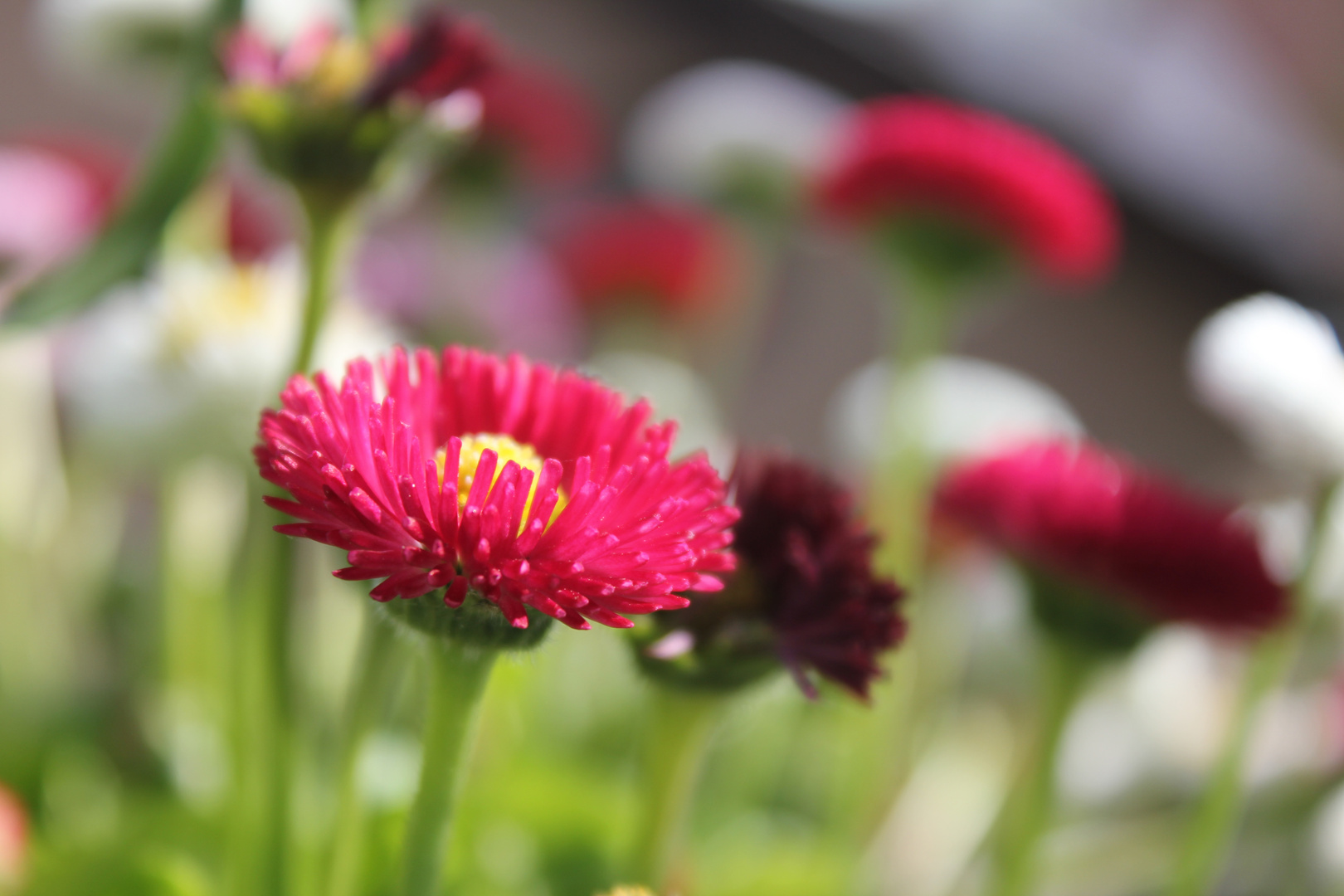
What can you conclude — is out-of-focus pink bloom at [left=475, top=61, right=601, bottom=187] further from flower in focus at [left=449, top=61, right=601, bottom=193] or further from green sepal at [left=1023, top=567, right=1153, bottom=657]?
green sepal at [left=1023, top=567, right=1153, bottom=657]

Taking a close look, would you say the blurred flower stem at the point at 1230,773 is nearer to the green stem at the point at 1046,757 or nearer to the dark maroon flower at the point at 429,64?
the green stem at the point at 1046,757

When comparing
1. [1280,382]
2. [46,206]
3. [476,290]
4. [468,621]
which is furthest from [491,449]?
[476,290]

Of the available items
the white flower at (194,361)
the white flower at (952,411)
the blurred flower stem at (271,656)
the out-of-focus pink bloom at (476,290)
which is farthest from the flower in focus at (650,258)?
the blurred flower stem at (271,656)

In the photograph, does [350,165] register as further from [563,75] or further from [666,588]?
[563,75]

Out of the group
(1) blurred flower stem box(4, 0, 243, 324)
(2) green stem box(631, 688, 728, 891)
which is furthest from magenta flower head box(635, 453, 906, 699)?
(1) blurred flower stem box(4, 0, 243, 324)

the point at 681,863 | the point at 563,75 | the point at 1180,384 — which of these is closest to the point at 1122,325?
the point at 1180,384

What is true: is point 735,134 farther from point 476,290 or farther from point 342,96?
point 342,96

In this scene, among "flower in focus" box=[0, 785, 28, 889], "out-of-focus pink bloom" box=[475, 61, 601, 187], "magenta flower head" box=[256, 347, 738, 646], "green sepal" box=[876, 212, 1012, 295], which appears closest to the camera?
"magenta flower head" box=[256, 347, 738, 646]
